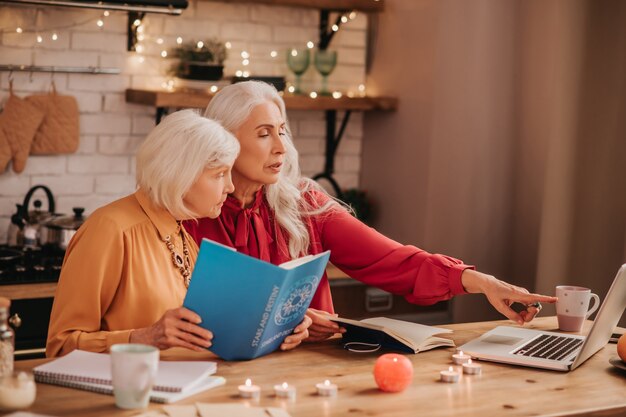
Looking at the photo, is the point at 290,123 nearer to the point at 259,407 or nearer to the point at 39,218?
the point at 39,218

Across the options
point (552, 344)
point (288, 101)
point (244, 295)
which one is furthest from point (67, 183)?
point (552, 344)

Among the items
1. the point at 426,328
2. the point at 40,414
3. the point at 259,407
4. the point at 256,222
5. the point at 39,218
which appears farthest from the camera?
the point at 39,218

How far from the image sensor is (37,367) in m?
2.00

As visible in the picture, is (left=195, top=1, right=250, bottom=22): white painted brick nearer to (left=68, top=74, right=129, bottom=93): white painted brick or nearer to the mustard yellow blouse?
(left=68, top=74, right=129, bottom=93): white painted brick

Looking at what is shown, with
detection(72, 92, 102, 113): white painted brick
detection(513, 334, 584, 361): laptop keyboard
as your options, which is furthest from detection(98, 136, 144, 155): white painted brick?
detection(513, 334, 584, 361): laptop keyboard

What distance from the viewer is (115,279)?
229 cm

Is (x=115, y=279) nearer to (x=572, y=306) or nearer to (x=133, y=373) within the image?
(x=133, y=373)

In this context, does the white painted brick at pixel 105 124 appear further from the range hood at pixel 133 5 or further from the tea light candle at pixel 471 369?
the tea light candle at pixel 471 369

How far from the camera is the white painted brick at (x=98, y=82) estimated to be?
400 centimetres

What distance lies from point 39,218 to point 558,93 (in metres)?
2.18

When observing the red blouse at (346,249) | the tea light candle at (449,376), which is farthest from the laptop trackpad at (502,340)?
the tea light candle at (449,376)

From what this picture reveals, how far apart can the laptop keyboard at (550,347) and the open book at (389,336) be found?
0.20m

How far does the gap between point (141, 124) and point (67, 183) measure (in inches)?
16.1

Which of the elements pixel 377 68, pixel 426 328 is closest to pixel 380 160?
pixel 377 68
